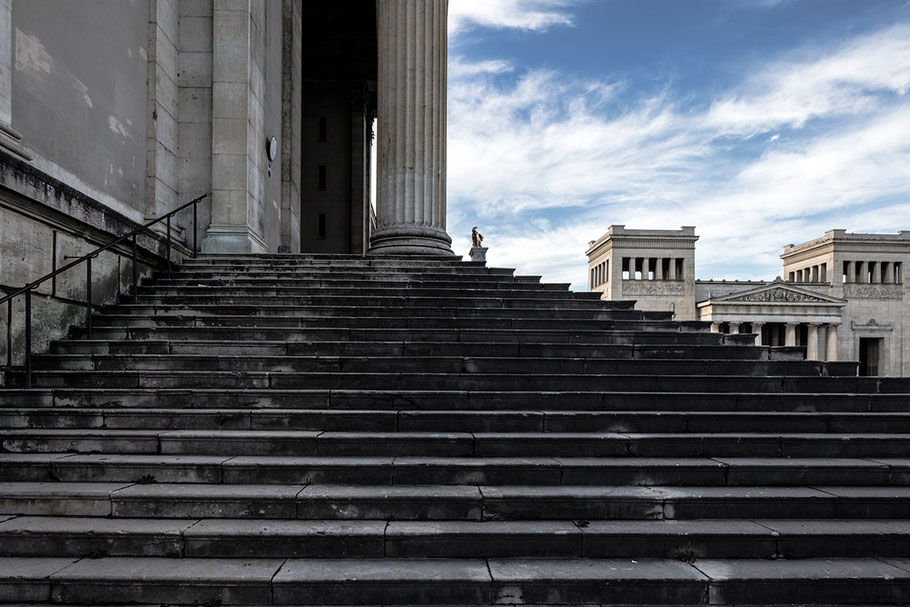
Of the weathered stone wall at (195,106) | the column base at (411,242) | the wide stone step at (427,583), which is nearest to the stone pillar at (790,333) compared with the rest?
the column base at (411,242)

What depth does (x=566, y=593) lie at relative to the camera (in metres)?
3.98

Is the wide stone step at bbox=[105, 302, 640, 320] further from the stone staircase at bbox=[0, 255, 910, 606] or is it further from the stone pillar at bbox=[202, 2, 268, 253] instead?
the stone pillar at bbox=[202, 2, 268, 253]

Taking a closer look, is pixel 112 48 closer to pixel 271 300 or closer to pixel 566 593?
pixel 271 300

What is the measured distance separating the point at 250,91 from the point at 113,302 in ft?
20.8

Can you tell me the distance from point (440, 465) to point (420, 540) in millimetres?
855

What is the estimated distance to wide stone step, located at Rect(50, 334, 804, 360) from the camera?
7.09m

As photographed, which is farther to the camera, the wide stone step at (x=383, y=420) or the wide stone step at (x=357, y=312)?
the wide stone step at (x=357, y=312)

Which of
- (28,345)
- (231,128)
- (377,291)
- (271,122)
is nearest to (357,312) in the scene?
(377,291)

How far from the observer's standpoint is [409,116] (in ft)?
41.2

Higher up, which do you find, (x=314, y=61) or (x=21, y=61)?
(x=314, y=61)

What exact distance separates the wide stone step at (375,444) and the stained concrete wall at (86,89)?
425 cm

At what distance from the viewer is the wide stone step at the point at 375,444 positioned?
538 centimetres

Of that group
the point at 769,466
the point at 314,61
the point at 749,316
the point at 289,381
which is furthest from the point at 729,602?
the point at 749,316

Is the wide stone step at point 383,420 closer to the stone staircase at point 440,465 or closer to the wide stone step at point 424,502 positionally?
the stone staircase at point 440,465
